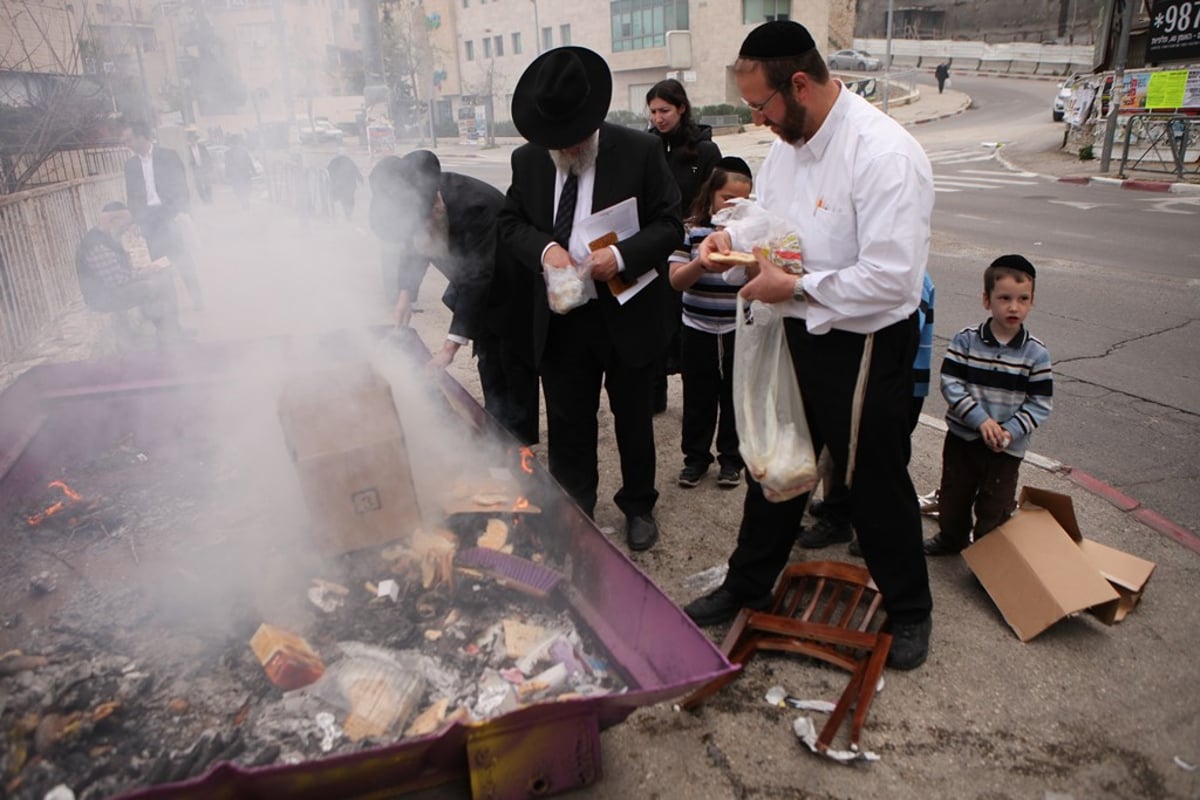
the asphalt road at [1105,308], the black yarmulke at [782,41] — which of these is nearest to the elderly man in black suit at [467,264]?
the black yarmulke at [782,41]

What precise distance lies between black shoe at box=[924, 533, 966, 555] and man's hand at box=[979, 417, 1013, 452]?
0.53 metres

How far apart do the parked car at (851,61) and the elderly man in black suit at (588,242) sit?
44.4m

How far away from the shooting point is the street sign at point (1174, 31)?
14.8m

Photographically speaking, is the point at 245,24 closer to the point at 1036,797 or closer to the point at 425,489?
the point at 425,489

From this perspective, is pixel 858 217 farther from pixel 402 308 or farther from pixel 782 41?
pixel 402 308

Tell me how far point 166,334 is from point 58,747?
5.77m

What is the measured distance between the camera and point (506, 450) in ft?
11.1

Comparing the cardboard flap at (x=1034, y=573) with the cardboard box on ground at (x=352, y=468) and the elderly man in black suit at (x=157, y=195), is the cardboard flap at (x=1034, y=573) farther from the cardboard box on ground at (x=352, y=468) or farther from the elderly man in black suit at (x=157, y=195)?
the elderly man in black suit at (x=157, y=195)

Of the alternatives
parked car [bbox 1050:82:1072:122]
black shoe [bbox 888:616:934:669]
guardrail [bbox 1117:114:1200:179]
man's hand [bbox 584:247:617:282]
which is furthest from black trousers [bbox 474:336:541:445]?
parked car [bbox 1050:82:1072:122]

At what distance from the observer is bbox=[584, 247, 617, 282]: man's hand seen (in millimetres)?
2891

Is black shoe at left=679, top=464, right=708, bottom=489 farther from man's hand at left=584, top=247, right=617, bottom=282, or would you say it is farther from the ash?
man's hand at left=584, top=247, right=617, bottom=282

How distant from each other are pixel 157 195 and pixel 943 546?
7.46m

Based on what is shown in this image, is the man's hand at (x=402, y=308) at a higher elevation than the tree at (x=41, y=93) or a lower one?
lower

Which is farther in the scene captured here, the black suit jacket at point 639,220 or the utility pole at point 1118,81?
the utility pole at point 1118,81
